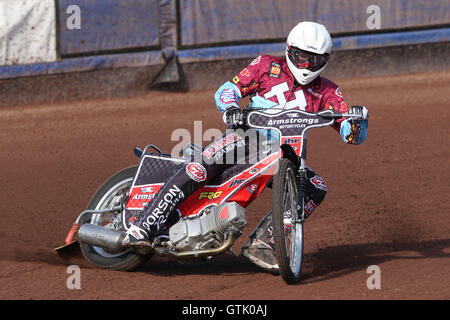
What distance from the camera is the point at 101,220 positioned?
20.0 feet

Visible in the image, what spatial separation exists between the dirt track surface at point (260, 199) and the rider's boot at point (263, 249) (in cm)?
10

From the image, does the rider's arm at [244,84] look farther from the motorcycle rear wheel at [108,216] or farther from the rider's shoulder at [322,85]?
the motorcycle rear wheel at [108,216]

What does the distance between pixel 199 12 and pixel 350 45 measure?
2.38m

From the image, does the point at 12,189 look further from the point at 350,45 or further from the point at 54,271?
the point at 350,45

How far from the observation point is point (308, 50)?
582 centimetres

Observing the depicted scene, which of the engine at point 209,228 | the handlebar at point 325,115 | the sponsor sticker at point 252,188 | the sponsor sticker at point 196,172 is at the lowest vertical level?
the engine at point 209,228

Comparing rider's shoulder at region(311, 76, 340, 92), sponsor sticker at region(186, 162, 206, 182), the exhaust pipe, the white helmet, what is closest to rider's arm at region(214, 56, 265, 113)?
the white helmet

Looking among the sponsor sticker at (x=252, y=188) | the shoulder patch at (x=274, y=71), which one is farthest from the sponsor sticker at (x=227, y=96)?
the sponsor sticker at (x=252, y=188)

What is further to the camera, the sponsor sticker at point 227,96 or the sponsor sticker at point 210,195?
the sponsor sticker at point 227,96

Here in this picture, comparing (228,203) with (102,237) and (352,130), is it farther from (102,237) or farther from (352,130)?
(352,130)

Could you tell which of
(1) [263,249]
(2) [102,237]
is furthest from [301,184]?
(2) [102,237]

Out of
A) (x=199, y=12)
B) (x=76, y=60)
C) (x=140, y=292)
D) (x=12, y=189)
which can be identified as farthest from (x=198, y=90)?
(x=140, y=292)

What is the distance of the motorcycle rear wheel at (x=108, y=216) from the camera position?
231 inches

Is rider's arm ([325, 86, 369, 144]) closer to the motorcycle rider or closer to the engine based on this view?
the motorcycle rider
